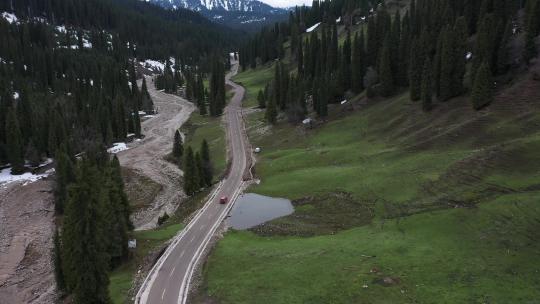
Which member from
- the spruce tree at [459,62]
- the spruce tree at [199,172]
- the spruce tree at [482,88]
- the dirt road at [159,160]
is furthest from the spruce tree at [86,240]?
the spruce tree at [459,62]

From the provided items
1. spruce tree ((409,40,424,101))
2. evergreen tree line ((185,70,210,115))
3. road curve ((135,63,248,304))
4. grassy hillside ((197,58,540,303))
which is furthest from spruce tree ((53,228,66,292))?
evergreen tree line ((185,70,210,115))

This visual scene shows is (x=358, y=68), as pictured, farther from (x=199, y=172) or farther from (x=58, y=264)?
(x=58, y=264)

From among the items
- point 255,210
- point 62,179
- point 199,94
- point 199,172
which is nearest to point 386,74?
point 199,172

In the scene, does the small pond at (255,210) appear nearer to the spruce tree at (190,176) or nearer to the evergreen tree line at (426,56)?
the spruce tree at (190,176)

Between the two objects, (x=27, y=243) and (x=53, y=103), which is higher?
(x=53, y=103)

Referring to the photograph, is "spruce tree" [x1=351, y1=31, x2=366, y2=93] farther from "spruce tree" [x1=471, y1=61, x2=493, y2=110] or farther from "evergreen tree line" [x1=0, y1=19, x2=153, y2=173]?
"evergreen tree line" [x1=0, y1=19, x2=153, y2=173]
